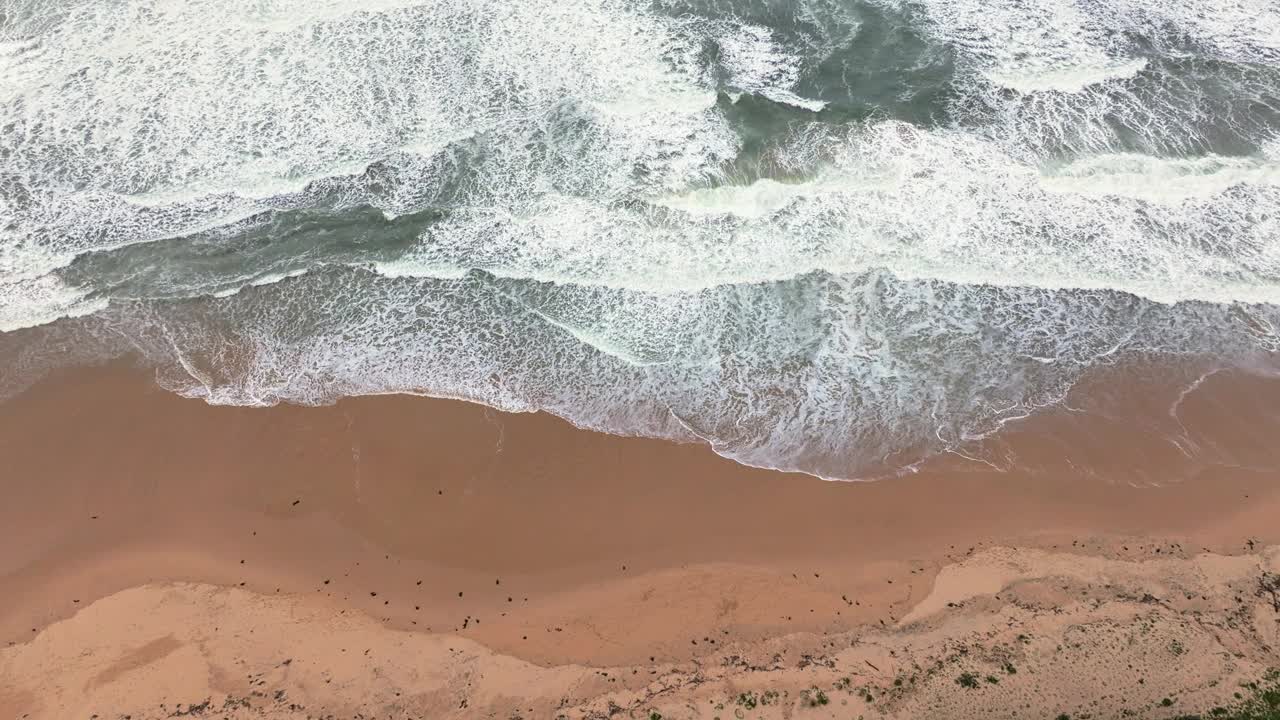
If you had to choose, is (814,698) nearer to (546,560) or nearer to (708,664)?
(708,664)

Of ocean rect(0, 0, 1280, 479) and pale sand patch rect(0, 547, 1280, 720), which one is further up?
ocean rect(0, 0, 1280, 479)

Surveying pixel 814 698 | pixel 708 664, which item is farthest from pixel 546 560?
pixel 814 698

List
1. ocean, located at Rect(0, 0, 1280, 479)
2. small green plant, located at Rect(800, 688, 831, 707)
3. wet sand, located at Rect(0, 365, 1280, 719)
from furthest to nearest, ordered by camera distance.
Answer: ocean, located at Rect(0, 0, 1280, 479) < wet sand, located at Rect(0, 365, 1280, 719) < small green plant, located at Rect(800, 688, 831, 707)

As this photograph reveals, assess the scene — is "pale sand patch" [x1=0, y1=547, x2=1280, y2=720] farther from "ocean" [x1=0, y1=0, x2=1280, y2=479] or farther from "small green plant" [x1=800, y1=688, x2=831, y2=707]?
"ocean" [x1=0, y1=0, x2=1280, y2=479]

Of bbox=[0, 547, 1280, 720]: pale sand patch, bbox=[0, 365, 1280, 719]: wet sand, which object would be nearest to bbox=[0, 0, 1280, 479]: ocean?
bbox=[0, 365, 1280, 719]: wet sand

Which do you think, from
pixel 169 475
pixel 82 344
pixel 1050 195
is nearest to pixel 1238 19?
pixel 1050 195

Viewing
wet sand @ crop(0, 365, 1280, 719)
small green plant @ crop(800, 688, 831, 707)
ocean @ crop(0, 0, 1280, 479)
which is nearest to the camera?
small green plant @ crop(800, 688, 831, 707)

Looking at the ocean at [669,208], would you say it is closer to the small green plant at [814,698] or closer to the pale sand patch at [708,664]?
the pale sand patch at [708,664]

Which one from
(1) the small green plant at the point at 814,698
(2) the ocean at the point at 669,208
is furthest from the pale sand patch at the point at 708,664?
(2) the ocean at the point at 669,208

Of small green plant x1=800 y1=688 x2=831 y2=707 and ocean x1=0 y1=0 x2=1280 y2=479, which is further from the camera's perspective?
ocean x1=0 y1=0 x2=1280 y2=479
